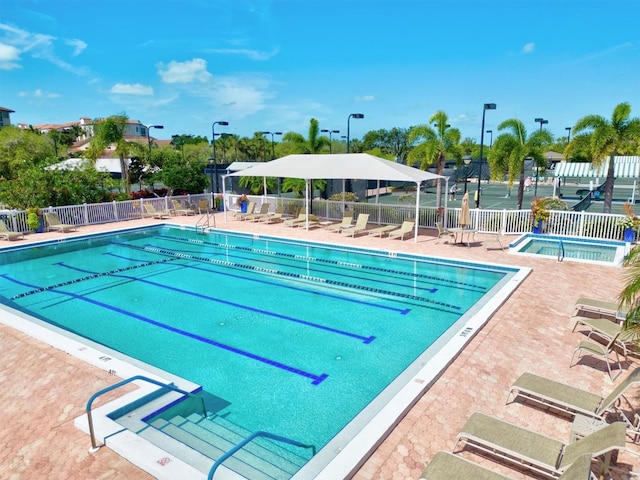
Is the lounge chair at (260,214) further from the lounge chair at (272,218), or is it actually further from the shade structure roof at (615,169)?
the shade structure roof at (615,169)

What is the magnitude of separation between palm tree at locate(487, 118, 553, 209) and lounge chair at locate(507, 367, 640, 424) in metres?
13.5

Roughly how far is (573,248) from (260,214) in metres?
12.3

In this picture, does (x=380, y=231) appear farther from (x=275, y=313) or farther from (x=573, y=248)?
(x=275, y=313)

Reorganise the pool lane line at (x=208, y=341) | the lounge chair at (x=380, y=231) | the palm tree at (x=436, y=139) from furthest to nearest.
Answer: the palm tree at (x=436, y=139), the lounge chair at (x=380, y=231), the pool lane line at (x=208, y=341)

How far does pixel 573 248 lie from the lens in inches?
543

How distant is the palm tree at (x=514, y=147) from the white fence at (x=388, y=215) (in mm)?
1953

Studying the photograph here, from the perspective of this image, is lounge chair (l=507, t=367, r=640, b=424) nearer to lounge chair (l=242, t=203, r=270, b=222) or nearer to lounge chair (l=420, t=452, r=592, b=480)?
lounge chair (l=420, t=452, r=592, b=480)

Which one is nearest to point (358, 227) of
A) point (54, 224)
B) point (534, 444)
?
point (54, 224)

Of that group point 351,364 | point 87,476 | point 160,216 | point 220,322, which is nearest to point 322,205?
point 160,216

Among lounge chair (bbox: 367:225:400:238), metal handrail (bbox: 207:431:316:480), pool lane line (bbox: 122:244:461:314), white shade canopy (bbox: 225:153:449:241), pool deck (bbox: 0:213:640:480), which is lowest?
pool lane line (bbox: 122:244:461:314)

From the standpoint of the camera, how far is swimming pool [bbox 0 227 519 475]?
19.1 feet

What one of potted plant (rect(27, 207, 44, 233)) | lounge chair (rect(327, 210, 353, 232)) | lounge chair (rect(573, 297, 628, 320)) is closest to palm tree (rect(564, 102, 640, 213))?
lounge chair (rect(327, 210, 353, 232))

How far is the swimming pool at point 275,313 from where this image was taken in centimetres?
582

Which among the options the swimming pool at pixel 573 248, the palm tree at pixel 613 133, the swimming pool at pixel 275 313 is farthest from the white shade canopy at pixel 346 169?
the palm tree at pixel 613 133
